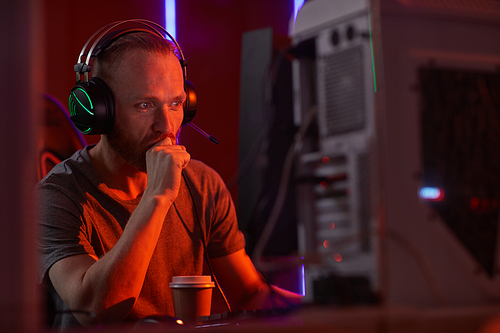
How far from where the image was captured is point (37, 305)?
448mm

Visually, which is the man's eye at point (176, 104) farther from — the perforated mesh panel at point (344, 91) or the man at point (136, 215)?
the perforated mesh panel at point (344, 91)

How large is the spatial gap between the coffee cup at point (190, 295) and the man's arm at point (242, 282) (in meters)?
0.43

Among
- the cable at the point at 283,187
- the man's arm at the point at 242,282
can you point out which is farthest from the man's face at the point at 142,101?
the cable at the point at 283,187

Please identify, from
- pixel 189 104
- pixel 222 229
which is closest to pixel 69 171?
pixel 189 104

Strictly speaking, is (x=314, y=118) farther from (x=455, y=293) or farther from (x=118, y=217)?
(x=118, y=217)

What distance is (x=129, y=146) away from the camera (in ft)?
4.32

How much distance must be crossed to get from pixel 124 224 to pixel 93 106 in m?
0.32

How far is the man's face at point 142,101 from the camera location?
50.7 inches

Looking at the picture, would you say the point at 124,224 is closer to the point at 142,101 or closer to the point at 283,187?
the point at 142,101

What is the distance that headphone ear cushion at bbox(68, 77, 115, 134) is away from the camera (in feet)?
3.96

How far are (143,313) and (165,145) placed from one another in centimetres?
44

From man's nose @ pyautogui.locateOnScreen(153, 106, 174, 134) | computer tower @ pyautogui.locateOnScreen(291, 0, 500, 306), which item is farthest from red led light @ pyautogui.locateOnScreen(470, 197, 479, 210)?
man's nose @ pyautogui.locateOnScreen(153, 106, 174, 134)

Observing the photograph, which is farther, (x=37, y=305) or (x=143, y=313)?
(x=143, y=313)

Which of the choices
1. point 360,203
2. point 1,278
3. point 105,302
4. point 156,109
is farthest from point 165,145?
point 1,278
